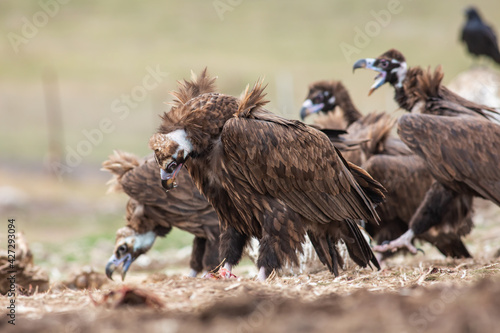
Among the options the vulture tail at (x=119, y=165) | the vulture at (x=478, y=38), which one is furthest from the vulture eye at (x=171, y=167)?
the vulture at (x=478, y=38)

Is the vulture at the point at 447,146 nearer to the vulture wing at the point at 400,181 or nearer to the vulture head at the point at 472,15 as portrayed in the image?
the vulture wing at the point at 400,181

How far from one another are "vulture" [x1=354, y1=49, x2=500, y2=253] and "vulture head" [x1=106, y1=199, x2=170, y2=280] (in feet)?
8.58

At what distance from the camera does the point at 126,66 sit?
41.5 meters

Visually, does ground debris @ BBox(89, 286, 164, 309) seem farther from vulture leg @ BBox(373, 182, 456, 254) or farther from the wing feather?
vulture leg @ BBox(373, 182, 456, 254)

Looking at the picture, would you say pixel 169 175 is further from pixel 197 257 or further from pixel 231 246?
pixel 197 257

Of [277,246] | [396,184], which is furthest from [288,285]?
[396,184]

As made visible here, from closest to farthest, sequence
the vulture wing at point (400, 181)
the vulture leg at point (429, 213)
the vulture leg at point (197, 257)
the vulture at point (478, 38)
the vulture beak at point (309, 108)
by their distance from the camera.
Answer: the vulture leg at point (429, 213) < the vulture leg at point (197, 257) < the vulture wing at point (400, 181) < the vulture beak at point (309, 108) < the vulture at point (478, 38)

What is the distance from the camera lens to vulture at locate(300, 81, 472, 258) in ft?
26.3

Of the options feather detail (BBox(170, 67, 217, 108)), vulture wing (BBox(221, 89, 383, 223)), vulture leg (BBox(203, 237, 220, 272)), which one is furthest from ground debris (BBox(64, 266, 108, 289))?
vulture wing (BBox(221, 89, 383, 223))

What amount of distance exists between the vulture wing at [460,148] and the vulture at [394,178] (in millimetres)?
763

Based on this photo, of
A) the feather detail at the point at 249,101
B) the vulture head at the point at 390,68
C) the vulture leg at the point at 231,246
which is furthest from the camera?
the vulture head at the point at 390,68

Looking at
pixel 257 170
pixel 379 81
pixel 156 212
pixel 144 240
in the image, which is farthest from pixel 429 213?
pixel 144 240

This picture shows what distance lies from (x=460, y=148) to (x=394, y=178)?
1.21 meters

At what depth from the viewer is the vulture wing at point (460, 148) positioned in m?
7.00
